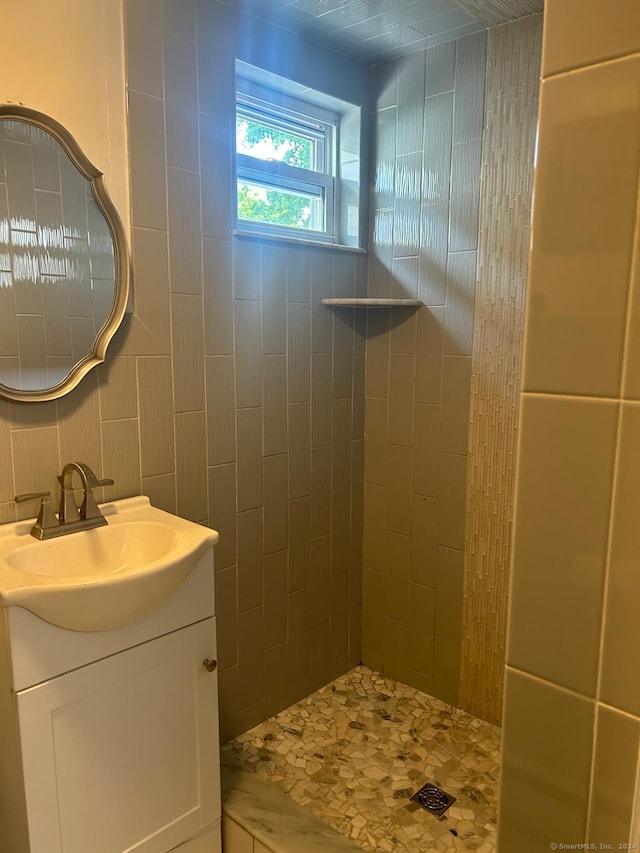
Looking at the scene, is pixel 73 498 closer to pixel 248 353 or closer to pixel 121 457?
pixel 121 457

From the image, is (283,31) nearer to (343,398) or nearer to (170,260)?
(170,260)

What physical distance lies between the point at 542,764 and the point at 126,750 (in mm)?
1101

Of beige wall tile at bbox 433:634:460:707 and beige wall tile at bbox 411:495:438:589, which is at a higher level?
beige wall tile at bbox 411:495:438:589

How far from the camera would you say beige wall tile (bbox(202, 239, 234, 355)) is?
188cm

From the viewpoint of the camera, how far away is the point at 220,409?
1.97 metres

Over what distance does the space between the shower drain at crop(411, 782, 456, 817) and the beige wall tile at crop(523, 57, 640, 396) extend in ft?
5.65

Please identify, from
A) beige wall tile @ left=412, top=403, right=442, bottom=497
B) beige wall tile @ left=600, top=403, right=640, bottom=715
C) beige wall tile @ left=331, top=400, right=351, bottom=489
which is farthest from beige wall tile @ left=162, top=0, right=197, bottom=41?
beige wall tile @ left=600, top=403, right=640, bottom=715

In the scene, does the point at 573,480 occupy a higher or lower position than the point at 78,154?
lower

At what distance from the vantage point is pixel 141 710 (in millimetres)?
1408

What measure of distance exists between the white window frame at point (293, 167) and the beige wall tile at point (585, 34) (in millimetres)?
1539

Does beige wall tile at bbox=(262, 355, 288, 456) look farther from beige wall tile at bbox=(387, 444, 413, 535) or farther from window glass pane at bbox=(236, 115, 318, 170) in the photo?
window glass pane at bbox=(236, 115, 318, 170)

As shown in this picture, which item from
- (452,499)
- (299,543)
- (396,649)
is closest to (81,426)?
(299,543)

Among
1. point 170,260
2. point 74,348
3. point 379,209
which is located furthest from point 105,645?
point 379,209

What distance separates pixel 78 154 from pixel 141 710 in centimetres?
132
